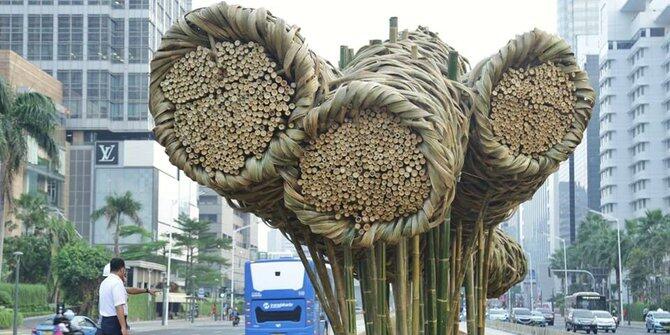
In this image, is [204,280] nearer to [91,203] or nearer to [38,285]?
[91,203]

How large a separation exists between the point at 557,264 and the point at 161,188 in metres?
56.4

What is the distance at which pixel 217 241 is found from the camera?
85.7 m

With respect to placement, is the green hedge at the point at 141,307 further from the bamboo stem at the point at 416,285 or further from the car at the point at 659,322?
the bamboo stem at the point at 416,285

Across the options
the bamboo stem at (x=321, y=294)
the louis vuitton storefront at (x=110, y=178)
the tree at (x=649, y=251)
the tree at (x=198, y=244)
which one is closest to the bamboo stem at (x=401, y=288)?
the bamboo stem at (x=321, y=294)

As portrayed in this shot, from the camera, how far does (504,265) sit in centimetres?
1216

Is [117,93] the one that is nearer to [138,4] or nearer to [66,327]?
[138,4]

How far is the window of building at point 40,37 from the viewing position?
95.2m

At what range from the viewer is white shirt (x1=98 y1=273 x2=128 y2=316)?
28.8 feet

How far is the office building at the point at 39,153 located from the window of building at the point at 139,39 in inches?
294

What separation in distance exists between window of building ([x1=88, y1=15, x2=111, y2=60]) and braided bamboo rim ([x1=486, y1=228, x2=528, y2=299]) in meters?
86.3

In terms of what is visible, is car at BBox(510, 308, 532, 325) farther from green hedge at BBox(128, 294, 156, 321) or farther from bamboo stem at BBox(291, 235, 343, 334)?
bamboo stem at BBox(291, 235, 343, 334)

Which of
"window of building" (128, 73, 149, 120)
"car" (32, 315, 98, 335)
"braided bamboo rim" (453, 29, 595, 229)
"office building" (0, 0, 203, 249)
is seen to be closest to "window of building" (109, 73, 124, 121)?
"office building" (0, 0, 203, 249)

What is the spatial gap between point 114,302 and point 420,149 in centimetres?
332

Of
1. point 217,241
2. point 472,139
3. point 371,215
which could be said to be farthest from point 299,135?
point 217,241
